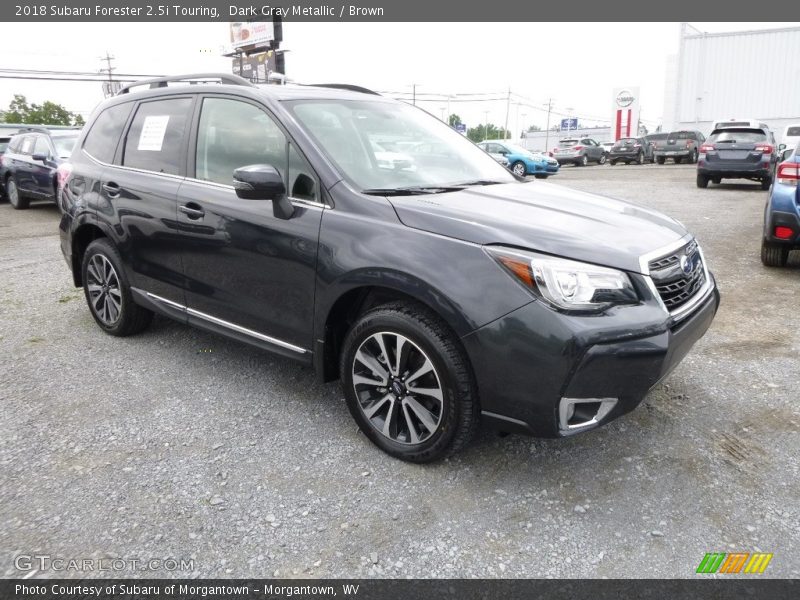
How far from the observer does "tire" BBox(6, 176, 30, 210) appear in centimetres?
1263

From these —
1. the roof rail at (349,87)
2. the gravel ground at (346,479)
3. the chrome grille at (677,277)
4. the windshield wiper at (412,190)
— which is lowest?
the gravel ground at (346,479)

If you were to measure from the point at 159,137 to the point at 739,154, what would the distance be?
14.1m

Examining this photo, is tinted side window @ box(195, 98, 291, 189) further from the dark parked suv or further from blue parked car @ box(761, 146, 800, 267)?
blue parked car @ box(761, 146, 800, 267)

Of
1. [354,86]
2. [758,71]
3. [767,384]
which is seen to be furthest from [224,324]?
[758,71]

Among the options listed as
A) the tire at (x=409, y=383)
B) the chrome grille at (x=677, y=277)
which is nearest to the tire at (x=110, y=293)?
the tire at (x=409, y=383)

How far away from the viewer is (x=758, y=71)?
123ft

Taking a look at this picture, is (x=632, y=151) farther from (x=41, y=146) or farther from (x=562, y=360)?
(x=562, y=360)

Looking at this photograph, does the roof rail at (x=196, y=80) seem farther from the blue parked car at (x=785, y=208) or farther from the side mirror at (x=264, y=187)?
the blue parked car at (x=785, y=208)

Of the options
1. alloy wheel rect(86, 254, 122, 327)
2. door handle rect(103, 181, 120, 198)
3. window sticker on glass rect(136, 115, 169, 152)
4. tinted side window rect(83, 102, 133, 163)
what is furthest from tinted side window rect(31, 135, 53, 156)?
window sticker on glass rect(136, 115, 169, 152)

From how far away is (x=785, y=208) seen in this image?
5.98 meters

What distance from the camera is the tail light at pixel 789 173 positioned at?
6004 millimetres

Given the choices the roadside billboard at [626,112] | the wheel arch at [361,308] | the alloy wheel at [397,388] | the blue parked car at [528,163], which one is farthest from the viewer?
the roadside billboard at [626,112]

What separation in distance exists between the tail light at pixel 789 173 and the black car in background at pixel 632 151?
25238mm

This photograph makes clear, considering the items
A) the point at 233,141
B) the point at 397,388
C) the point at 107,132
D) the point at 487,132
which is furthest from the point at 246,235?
the point at 487,132
